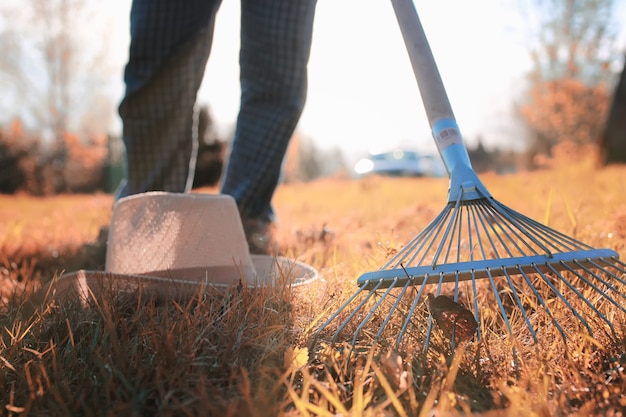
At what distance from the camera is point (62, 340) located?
1156 millimetres

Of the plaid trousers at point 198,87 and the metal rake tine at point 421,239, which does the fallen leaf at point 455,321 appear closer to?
the metal rake tine at point 421,239

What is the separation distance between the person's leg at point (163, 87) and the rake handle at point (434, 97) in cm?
93

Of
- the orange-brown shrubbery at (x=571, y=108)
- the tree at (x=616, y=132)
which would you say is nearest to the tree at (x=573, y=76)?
the orange-brown shrubbery at (x=571, y=108)

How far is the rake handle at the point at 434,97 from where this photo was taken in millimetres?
1393

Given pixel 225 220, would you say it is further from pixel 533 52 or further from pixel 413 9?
pixel 533 52

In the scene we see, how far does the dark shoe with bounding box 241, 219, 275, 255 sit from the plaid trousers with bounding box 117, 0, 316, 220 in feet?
0.21

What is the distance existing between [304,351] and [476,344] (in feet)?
1.05

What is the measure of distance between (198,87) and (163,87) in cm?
15

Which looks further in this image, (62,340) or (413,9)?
(413,9)

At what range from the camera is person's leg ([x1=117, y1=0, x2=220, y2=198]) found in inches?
85.0

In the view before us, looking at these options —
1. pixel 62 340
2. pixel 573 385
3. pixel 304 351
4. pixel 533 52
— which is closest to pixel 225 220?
pixel 62 340

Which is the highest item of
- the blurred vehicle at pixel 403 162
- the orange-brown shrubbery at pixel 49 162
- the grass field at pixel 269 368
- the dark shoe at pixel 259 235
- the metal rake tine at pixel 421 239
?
the metal rake tine at pixel 421 239

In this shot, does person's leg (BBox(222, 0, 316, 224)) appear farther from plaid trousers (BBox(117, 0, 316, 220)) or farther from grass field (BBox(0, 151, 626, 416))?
grass field (BBox(0, 151, 626, 416))

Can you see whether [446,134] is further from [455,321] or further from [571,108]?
[571,108]
